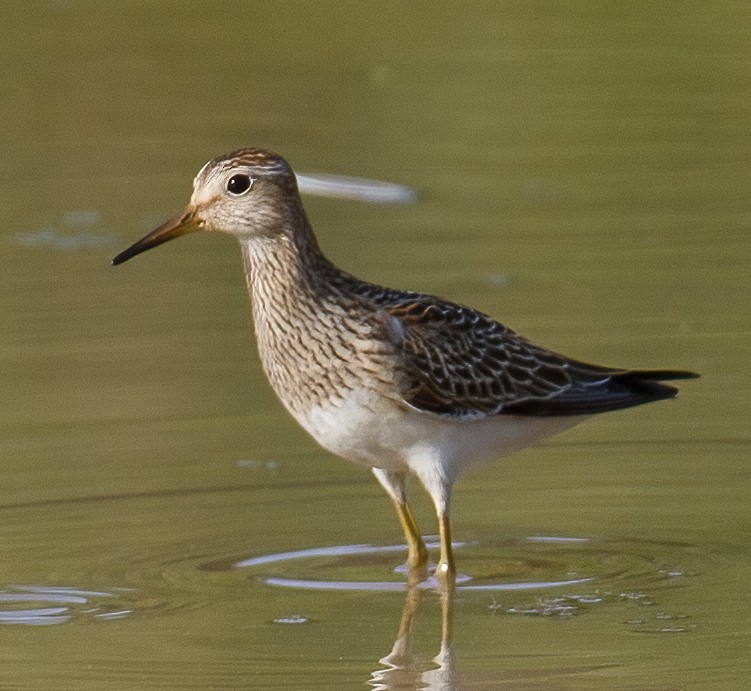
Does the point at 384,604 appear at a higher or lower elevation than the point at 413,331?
lower

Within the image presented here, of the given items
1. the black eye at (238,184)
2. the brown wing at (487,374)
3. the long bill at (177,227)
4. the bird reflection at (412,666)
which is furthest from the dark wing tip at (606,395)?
the long bill at (177,227)

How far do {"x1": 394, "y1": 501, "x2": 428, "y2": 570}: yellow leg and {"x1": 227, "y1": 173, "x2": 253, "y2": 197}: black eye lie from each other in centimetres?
140

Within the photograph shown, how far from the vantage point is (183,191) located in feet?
53.5

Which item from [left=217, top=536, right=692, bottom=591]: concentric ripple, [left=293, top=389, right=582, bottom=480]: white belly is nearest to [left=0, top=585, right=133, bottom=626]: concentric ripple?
[left=217, top=536, right=692, bottom=591]: concentric ripple

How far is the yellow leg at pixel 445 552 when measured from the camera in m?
8.79

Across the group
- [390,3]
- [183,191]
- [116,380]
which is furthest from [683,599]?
[390,3]

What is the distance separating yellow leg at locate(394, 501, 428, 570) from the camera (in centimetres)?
903

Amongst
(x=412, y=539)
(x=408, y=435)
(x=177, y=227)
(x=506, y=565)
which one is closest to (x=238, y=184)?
(x=177, y=227)

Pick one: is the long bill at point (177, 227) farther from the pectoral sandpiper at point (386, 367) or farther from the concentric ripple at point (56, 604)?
the concentric ripple at point (56, 604)

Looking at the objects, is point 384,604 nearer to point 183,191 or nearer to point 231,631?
point 231,631

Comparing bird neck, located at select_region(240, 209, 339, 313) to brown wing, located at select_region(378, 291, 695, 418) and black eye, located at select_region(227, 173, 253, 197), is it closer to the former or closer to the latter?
black eye, located at select_region(227, 173, 253, 197)

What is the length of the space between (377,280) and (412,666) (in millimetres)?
5701

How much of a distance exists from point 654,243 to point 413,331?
5.52 metres

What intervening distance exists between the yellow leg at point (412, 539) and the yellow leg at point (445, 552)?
0.43 ft
